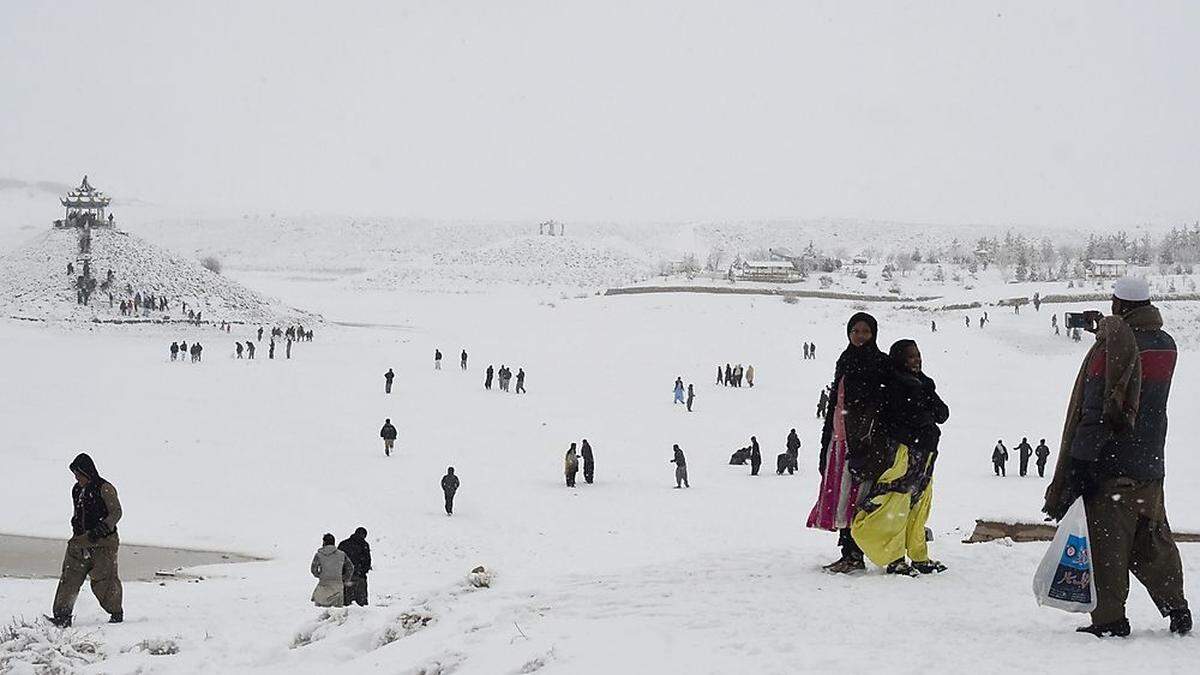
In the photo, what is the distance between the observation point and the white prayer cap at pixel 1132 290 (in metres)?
5.30

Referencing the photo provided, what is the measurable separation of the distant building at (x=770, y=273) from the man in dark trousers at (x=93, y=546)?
84.1 meters

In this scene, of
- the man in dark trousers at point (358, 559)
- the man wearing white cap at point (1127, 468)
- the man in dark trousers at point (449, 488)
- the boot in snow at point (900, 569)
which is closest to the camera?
the man wearing white cap at point (1127, 468)

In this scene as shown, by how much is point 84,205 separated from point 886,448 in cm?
7758

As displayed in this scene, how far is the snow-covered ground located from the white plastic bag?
0.68 ft

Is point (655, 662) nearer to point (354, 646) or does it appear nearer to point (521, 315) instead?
point (354, 646)

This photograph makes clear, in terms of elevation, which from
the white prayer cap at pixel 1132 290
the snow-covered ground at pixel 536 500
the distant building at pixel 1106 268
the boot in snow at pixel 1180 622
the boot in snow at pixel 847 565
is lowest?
the snow-covered ground at pixel 536 500

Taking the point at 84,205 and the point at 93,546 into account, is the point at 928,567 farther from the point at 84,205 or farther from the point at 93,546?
the point at 84,205

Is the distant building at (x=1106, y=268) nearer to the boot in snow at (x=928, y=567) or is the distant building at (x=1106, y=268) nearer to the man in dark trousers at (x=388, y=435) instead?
the man in dark trousers at (x=388, y=435)

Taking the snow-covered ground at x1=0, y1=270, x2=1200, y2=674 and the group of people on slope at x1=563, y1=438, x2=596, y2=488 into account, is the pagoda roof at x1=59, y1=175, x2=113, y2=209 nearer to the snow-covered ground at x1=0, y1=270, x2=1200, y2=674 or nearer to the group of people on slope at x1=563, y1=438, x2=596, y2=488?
the snow-covered ground at x1=0, y1=270, x2=1200, y2=674

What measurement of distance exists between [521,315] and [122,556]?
59.6 meters

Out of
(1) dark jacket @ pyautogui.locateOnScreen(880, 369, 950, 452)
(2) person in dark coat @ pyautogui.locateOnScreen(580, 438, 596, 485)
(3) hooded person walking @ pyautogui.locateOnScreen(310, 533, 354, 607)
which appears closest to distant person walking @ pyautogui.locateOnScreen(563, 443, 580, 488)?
(2) person in dark coat @ pyautogui.locateOnScreen(580, 438, 596, 485)

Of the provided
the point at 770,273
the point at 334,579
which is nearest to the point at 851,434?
the point at 334,579

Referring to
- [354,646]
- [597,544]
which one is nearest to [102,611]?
[354,646]

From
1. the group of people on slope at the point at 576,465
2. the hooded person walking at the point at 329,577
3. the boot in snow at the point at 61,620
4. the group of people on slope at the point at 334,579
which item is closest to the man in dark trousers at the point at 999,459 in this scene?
the group of people on slope at the point at 576,465
